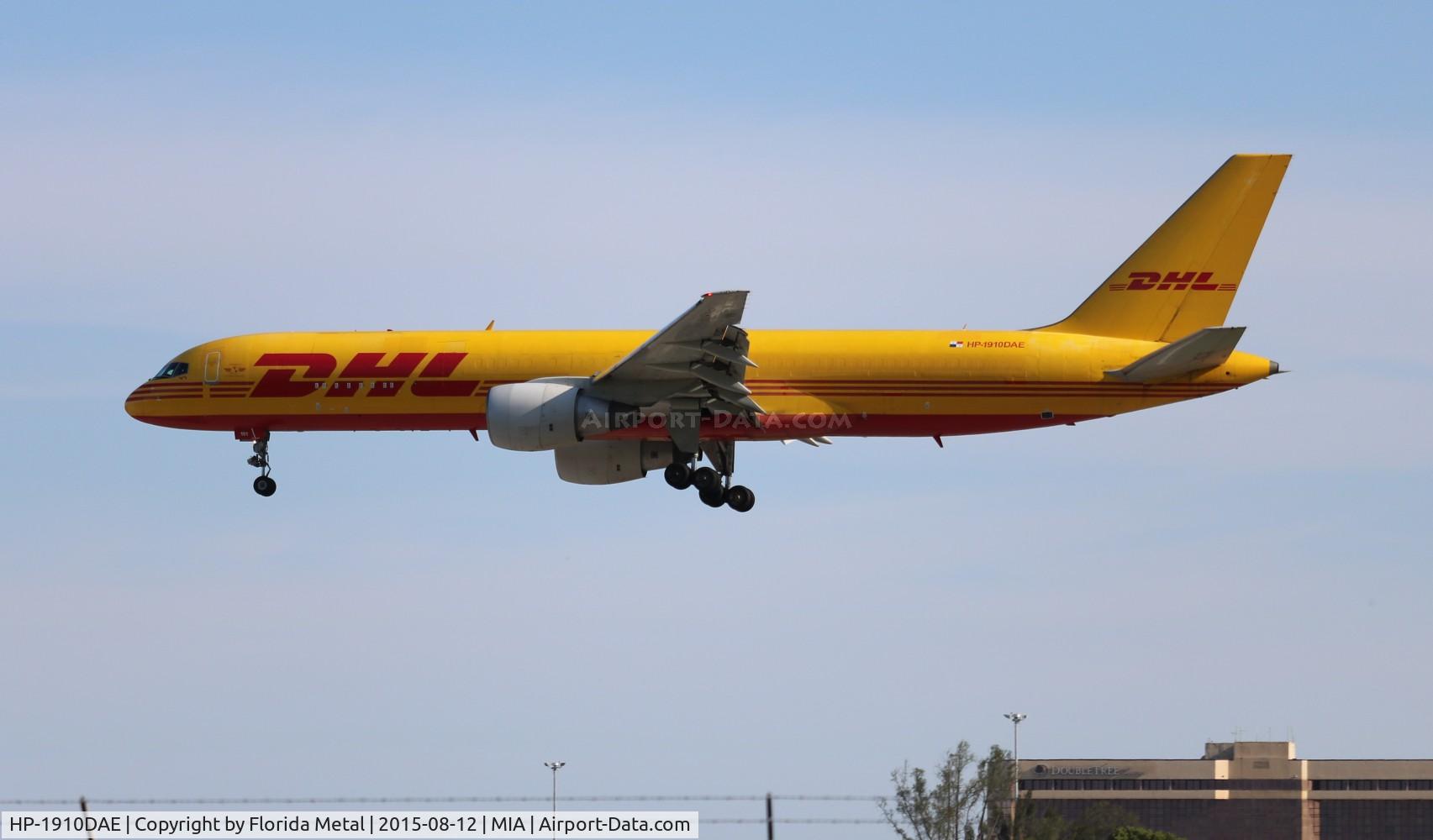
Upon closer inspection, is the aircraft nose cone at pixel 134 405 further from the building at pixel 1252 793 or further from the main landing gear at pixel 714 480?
the building at pixel 1252 793

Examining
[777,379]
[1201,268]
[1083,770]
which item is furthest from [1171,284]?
[1083,770]

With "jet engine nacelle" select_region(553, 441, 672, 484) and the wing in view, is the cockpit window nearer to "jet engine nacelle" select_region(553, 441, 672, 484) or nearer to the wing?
"jet engine nacelle" select_region(553, 441, 672, 484)

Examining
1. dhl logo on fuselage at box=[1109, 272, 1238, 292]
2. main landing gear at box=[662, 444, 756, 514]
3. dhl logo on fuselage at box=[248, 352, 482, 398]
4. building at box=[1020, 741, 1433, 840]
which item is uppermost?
dhl logo on fuselage at box=[1109, 272, 1238, 292]

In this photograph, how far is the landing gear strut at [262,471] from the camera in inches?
2317

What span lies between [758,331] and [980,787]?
2069 cm

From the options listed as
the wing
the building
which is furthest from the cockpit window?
the building

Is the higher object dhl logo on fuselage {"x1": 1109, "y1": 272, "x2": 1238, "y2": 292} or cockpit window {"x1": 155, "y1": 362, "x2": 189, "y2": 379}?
dhl logo on fuselage {"x1": 1109, "y1": 272, "x2": 1238, "y2": 292}

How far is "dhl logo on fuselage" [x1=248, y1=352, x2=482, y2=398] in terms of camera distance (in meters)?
56.0

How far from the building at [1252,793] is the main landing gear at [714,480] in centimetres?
4024

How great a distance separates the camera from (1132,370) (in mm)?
53156

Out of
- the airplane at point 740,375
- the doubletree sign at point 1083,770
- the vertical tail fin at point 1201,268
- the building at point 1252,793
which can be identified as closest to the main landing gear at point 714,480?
the airplane at point 740,375

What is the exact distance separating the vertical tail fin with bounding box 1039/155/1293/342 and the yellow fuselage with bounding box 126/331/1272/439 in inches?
47.2

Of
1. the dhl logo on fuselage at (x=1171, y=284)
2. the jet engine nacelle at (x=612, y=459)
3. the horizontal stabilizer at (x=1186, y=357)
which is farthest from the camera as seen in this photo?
the jet engine nacelle at (x=612, y=459)

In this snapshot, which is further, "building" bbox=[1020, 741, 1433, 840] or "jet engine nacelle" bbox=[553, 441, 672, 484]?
"building" bbox=[1020, 741, 1433, 840]
